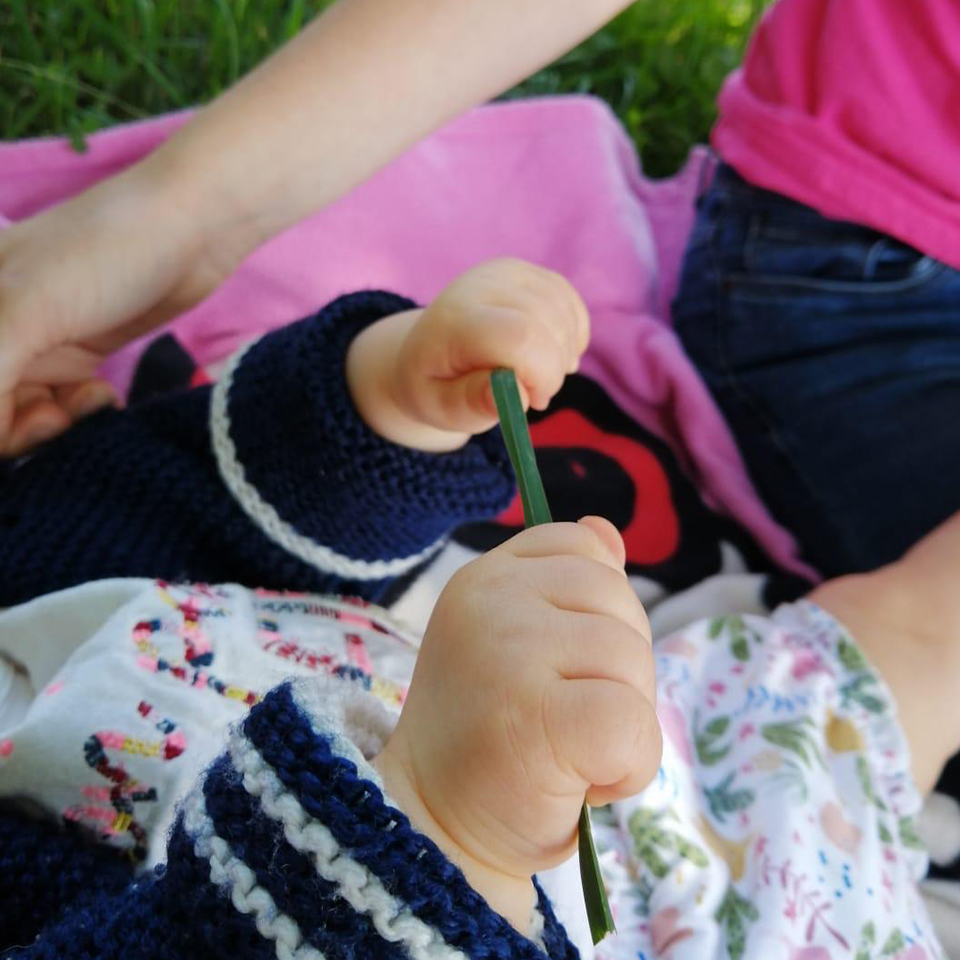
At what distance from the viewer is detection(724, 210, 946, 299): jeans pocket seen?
3.07 ft

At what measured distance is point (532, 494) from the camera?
49 cm

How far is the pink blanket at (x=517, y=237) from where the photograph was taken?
99 cm

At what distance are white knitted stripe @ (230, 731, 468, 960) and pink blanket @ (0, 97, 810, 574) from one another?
61 cm

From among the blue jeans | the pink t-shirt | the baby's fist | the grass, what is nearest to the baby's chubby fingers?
the baby's fist

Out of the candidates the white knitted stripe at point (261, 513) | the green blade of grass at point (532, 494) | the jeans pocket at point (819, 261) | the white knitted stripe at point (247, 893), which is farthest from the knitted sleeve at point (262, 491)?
the jeans pocket at point (819, 261)

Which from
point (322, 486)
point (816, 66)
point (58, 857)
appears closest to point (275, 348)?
point (322, 486)

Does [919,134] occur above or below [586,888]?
below

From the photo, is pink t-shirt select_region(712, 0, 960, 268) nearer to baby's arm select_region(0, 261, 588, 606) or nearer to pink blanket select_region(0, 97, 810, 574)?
pink blanket select_region(0, 97, 810, 574)

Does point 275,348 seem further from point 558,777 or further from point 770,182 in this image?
point 770,182

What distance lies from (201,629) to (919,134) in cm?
76

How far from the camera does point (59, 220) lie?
75cm

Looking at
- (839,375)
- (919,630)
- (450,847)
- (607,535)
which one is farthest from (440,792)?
(839,375)

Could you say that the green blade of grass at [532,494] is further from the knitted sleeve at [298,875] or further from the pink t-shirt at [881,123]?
the pink t-shirt at [881,123]

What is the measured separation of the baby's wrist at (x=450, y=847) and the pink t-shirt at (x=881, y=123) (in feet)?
2.35
